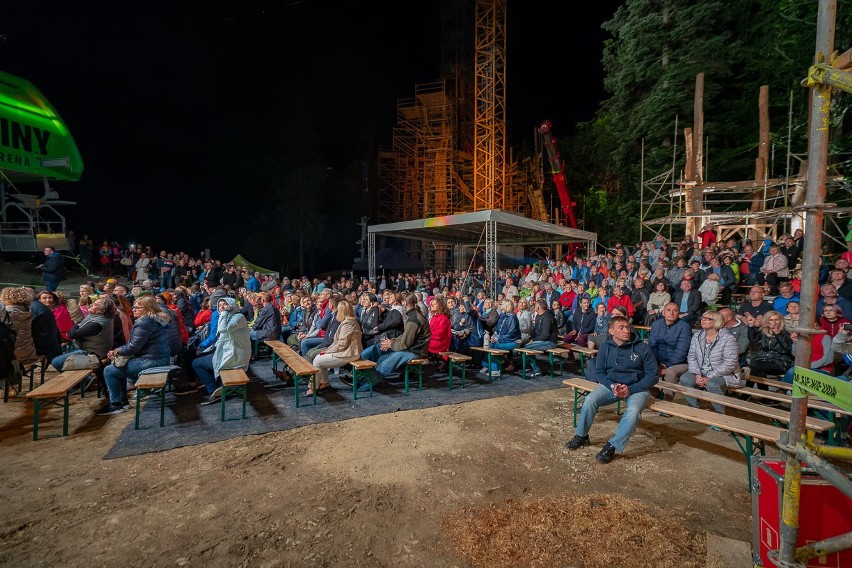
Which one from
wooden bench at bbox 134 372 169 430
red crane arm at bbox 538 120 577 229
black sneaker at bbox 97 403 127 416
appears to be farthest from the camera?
red crane arm at bbox 538 120 577 229

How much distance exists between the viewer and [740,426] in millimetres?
A: 3297

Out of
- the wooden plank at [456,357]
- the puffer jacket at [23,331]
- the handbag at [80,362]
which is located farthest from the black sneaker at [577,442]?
the puffer jacket at [23,331]

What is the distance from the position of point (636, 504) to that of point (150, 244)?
22.0 m

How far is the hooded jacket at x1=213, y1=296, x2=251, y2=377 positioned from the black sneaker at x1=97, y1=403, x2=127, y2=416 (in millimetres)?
1147

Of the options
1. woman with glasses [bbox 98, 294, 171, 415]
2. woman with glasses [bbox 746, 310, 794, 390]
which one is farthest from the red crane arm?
woman with glasses [bbox 98, 294, 171, 415]

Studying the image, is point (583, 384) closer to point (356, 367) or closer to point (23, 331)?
point (356, 367)

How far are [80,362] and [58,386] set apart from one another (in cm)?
104

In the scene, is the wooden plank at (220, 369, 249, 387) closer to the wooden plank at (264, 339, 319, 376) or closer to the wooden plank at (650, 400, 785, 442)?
the wooden plank at (264, 339, 319, 376)

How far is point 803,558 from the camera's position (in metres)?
1.82

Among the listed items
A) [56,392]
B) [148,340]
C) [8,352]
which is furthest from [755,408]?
[8,352]

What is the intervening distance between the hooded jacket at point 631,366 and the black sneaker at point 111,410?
5.63m

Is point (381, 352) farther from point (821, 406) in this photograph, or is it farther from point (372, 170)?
point (372, 170)

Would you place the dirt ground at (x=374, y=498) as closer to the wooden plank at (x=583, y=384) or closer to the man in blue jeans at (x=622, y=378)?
the man in blue jeans at (x=622, y=378)

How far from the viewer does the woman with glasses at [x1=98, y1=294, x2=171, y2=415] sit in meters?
4.73
